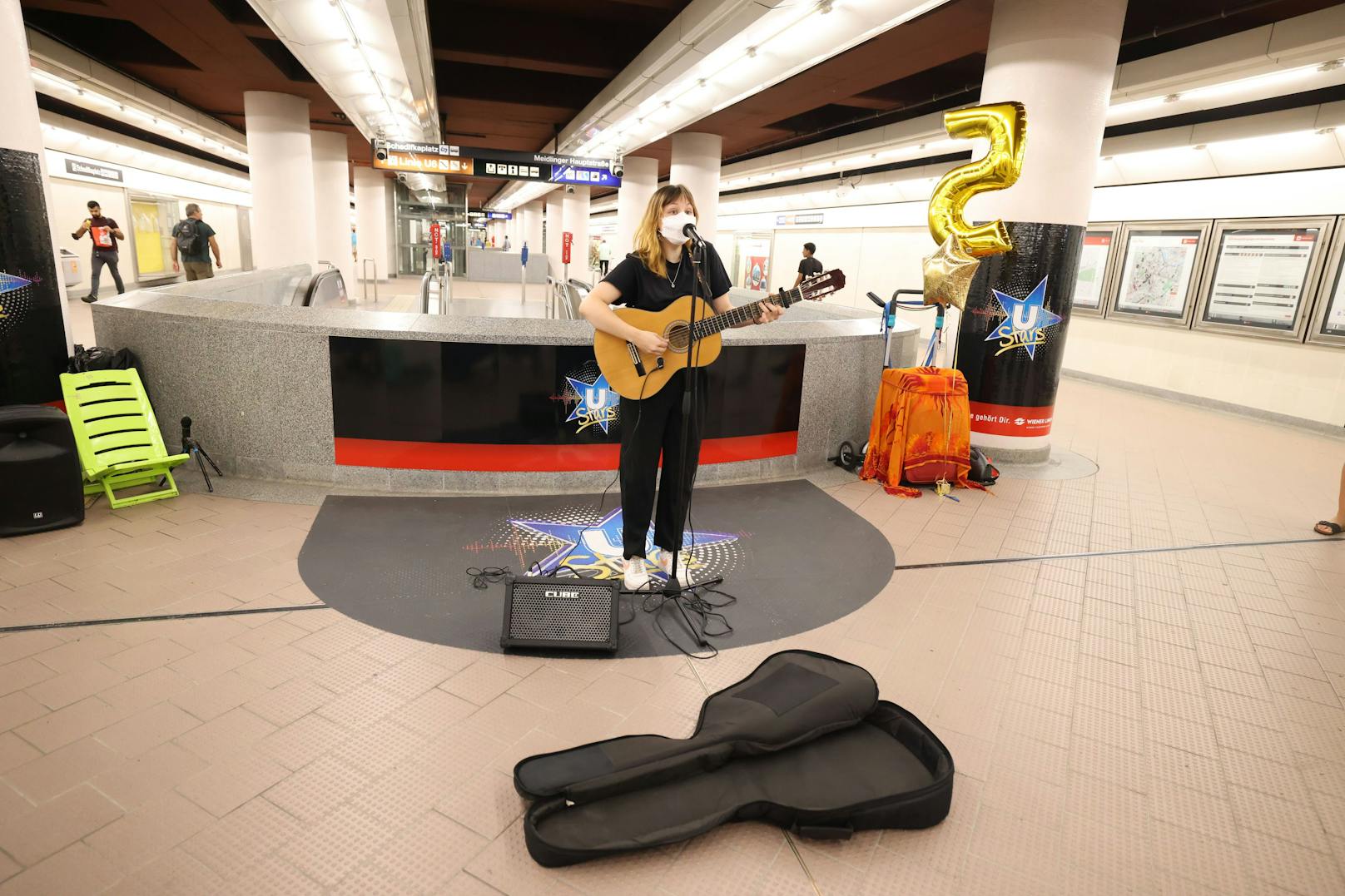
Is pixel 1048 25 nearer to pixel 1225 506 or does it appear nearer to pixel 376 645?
pixel 1225 506

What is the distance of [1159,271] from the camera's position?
10109 mm

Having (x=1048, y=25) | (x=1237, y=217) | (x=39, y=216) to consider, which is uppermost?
(x=1048, y=25)

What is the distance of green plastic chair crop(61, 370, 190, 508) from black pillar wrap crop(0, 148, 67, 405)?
20 cm

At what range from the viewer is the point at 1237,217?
9.02 metres

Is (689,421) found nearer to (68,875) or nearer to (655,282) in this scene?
(655,282)

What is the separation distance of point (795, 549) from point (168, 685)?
3092 millimetres

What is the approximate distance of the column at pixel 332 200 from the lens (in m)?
14.6

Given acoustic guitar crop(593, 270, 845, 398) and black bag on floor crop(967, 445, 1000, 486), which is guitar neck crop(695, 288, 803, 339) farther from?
black bag on floor crop(967, 445, 1000, 486)

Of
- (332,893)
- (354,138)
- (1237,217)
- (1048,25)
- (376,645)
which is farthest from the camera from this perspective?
(354,138)

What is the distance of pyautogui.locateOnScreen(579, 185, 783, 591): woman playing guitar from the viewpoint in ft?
10.5

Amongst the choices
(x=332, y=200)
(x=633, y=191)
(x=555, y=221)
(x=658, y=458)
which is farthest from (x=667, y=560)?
(x=555, y=221)

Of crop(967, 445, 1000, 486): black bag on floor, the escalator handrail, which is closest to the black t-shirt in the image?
crop(967, 445, 1000, 486): black bag on floor

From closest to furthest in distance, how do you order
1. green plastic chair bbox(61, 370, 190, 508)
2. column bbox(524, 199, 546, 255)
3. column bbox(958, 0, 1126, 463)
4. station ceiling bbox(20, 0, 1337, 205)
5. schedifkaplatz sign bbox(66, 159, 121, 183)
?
green plastic chair bbox(61, 370, 190, 508)
column bbox(958, 0, 1126, 463)
station ceiling bbox(20, 0, 1337, 205)
schedifkaplatz sign bbox(66, 159, 121, 183)
column bbox(524, 199, 546, 255)

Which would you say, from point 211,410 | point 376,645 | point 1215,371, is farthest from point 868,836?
point 1215,371
